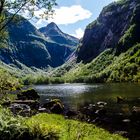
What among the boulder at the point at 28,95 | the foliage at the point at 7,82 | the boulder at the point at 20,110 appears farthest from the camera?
the boulder at the point at 28,95

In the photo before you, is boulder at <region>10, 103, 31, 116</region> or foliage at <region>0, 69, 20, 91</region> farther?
boulder at <region>10, 103, 31, 116</region>

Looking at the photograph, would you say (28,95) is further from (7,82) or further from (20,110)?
(7,82)

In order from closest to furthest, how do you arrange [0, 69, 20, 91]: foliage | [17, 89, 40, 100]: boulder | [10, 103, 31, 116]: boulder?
[0, 69, 20, 91]: foliage, [10, 103, 31, 116]: boulder, [17, 89, 40, 100]: boulder

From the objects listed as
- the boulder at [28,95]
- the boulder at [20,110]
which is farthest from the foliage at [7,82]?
the boulder at [28,95]

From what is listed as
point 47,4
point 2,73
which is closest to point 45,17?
point 47,4

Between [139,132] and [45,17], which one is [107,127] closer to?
[139,132]

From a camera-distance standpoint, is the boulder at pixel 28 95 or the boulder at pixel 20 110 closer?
the boulder at pixel 20 110

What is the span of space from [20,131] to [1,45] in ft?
69.4

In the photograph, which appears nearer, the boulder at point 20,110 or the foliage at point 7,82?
the foliage at point 7,82

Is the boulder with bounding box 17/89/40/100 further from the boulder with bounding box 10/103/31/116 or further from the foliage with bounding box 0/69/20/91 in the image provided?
the foliage with bounding box 0/69/20/91

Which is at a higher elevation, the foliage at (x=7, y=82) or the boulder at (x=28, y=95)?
the foliage at (x=7, y=82)

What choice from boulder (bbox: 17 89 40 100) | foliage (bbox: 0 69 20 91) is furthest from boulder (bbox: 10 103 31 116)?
boulder (bbox: 17 89 40 100)

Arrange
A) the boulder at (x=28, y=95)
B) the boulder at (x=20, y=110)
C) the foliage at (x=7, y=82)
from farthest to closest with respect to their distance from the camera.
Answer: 1. the boulder at (x=28, y=95)
2. the boulder at (x=20, y=110)
3. the foliage at (x=7, y=82)

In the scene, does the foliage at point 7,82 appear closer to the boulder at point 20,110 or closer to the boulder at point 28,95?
the boulder at point 20,110
